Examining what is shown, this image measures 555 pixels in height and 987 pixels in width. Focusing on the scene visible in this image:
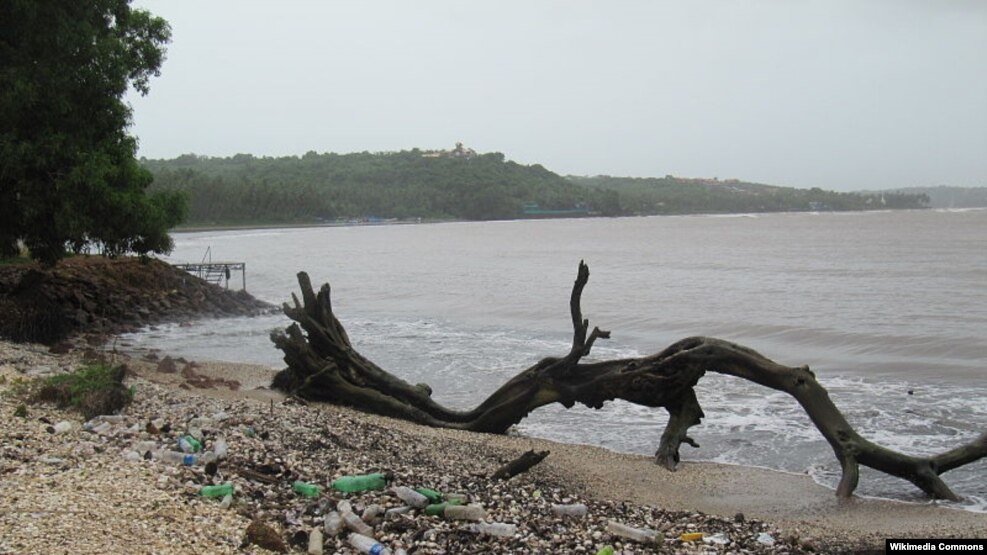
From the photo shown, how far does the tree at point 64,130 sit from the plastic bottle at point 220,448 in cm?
1062

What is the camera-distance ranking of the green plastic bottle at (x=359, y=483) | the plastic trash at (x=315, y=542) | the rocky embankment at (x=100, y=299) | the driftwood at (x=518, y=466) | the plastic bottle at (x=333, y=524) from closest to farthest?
the plastic trash at (x=315, y=542)
the plastic bottle at (x=333, y=524)
the green plastic bottle at (x=359, y=483)
the driftwood at (x=518, y=466)
the rocky embankment at (x=100, y=299)

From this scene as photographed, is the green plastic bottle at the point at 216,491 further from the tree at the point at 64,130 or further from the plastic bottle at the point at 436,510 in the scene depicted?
the tree at the point at 64,130

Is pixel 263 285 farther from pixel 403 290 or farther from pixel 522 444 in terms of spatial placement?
pixel 522 444

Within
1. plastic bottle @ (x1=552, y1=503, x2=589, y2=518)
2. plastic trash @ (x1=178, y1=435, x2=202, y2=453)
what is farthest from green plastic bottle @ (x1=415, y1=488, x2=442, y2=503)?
plastic trash @ (x1=178, y1=435, x2=202, y2=453)

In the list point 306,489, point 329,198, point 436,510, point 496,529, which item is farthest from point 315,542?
point 329,198

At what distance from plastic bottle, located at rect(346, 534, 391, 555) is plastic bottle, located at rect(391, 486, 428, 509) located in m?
0.79

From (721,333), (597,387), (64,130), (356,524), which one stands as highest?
(64,130)

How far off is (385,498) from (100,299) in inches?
834

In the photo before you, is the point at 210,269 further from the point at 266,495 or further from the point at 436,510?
the point at 436,510

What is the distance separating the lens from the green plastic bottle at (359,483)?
746 cm

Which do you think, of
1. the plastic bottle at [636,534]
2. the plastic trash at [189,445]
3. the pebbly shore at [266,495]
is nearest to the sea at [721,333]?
the pebbly shore at [266,495]

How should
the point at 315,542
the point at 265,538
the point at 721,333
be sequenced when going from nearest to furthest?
the point at 265,538 < the point at 315,542 < the point at 721,333

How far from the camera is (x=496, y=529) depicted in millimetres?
6840

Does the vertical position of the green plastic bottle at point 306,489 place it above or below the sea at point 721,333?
above
